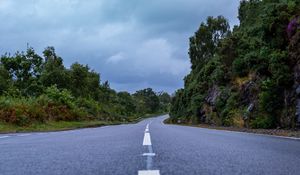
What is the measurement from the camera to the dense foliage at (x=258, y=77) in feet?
79.5

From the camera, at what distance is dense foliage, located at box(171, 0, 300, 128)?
24234 mm

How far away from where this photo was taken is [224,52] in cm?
4238

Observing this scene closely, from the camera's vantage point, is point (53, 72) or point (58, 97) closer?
point (58, 97)

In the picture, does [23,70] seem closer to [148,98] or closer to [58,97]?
[58,97]

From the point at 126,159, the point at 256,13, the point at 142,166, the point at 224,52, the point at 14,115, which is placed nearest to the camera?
the point at 142,166

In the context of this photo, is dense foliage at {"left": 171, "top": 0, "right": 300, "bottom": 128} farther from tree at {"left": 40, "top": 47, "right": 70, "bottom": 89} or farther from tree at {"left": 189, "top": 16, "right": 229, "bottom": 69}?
tree at {"left": 40, "top": 47, "right": 70, "bottom": 89}

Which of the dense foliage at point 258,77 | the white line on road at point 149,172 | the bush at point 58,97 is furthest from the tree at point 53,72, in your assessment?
the white line on road at point 149,172

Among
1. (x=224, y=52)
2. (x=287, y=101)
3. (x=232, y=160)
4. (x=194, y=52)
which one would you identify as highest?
(x=194, y=52)

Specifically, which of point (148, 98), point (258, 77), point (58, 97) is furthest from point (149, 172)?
point (148, 98)

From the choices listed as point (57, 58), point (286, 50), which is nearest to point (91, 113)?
point (57, 58)

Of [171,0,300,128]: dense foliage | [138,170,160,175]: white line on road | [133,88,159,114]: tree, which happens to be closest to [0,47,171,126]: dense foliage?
[171,0,300,128]: dense foliage

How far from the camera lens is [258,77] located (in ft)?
104

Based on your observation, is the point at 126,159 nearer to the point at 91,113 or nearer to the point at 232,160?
the point at 232,160

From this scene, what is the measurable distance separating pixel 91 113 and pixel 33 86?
10.4m
